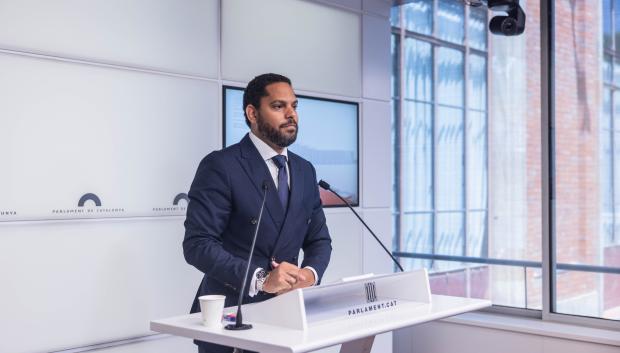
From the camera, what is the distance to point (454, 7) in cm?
693

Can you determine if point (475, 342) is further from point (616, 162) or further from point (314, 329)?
point (314, 329)

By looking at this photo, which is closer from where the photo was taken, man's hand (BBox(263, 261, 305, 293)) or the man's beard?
man's hand (BBox(263, 261, 305, 293))

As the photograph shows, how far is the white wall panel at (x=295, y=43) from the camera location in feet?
12.9

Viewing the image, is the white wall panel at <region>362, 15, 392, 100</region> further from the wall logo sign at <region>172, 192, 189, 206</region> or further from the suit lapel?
the suit lapel

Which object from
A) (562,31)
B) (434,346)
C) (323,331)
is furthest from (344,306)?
(562,31)

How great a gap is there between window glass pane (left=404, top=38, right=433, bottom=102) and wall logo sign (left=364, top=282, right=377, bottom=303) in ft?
14.3

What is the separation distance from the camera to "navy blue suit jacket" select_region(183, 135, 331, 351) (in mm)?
2586

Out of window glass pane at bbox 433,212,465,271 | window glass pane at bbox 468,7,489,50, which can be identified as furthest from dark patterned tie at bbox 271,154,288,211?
window glass pane at bbox 468,7,489,50

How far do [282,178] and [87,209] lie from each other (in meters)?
0.98

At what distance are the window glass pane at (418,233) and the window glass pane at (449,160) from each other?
0.23m

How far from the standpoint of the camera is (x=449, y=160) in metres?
6.91

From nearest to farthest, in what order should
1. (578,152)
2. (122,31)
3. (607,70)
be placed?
(122,31) < (607,70) < (578,152)

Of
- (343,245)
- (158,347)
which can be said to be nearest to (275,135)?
(158,347)

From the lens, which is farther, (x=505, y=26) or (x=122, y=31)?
(x=505, y=26)
